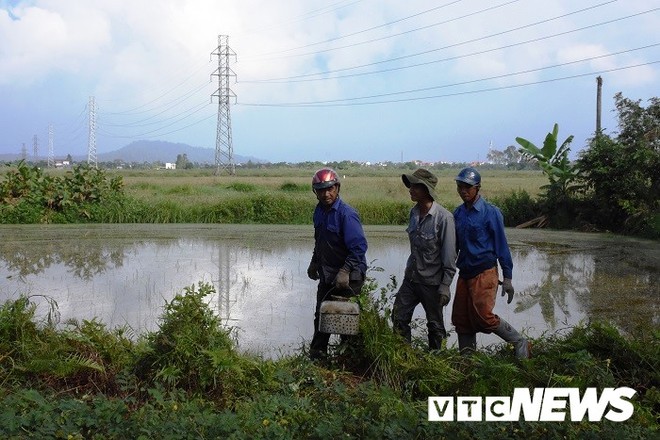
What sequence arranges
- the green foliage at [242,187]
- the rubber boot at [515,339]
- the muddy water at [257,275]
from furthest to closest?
the green foliage at [242,187] → the muddy water at [257,275] → the rubber boot at [515,339]

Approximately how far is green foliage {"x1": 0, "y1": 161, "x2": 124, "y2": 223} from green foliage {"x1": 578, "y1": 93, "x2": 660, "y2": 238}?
11.9 m

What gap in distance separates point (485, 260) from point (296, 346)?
177cm

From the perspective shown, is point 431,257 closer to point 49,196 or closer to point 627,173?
point 627,173

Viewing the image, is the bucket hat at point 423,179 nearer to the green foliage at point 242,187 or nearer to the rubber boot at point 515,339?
the rubber boot at point 515,339

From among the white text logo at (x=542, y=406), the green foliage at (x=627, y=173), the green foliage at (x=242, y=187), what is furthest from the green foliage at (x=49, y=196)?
the white text logo at (x=542, y=406)

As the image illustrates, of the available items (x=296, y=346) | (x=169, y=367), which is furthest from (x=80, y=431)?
(x=296, y=346)

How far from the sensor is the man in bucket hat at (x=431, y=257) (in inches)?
205

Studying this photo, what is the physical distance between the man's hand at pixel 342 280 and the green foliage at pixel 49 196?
44.6 feet

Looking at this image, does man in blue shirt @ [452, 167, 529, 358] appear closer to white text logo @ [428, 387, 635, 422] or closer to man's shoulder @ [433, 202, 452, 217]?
man's shoulder @ [433, 202, 452, 217]

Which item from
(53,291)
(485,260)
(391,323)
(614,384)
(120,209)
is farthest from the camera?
(120,209)

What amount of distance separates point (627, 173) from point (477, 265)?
40.7ft

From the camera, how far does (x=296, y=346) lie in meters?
5.91

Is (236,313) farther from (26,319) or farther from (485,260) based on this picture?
(485,260)

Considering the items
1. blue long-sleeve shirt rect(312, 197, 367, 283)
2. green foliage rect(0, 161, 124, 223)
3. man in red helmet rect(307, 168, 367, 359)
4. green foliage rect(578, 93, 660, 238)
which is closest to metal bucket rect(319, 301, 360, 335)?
man in red helmet rect(307, 168, 367, 359)
